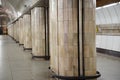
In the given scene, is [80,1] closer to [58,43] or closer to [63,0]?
[63,0]

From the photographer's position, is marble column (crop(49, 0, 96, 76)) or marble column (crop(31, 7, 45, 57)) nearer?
marble column (crop(49, 0, 96, 76))

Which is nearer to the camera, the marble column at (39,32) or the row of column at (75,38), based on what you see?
the row of column at (75,38)

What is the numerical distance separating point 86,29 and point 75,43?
59 centimetres

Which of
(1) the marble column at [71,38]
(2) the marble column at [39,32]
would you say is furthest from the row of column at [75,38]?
(2) the marble column at [39,32]

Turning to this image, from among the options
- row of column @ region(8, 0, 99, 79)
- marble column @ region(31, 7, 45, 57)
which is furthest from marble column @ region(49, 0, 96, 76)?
marble column @ region(31, 7, 45, 57)

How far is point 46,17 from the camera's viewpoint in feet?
50.4

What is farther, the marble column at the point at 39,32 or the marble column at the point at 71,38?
the marble column at the point at 39,32

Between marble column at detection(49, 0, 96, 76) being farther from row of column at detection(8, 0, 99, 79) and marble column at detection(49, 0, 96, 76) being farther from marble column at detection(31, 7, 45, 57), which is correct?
marble column at detection(31, 7, 45, 57)

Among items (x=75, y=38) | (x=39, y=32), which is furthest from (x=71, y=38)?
(x=39, y=32)

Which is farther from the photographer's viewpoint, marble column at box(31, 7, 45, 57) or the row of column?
marble column at box(31, 7, 45, 57)

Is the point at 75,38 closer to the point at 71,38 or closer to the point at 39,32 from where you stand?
the point at 71,38

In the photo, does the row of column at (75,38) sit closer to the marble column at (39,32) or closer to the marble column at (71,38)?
the marble column at (71,38)

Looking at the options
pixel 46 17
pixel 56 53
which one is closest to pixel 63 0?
pixel 56 53

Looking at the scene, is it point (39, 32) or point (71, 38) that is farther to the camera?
point (39, 32)
